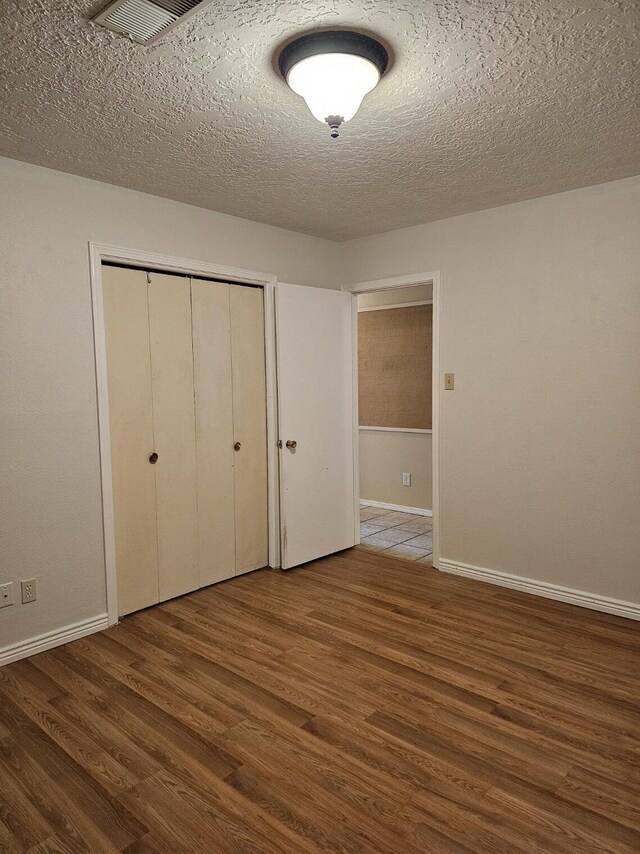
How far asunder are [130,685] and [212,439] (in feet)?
5.21

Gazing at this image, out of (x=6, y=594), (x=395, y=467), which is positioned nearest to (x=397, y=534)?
(x=395, y=467)

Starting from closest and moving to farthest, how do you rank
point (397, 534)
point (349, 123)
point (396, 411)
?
1. point (349, 123)
2. point (397, 534)
3. point (396, 411)

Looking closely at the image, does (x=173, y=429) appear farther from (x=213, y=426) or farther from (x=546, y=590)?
(x=546, y=590)

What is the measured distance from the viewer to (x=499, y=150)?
8.72ft

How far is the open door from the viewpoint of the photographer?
394 centimetres

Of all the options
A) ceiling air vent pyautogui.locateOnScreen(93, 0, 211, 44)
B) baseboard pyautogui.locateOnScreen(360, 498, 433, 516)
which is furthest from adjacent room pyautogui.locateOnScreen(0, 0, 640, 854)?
baseboard pyautogui.locateOnScreen(360, 498, 433, 516)

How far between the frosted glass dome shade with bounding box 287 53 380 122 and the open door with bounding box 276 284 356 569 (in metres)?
1.91

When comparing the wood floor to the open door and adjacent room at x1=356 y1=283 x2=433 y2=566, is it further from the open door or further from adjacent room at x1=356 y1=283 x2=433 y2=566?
adjacent room at x1=356 y1=283 x2=433 y2=566

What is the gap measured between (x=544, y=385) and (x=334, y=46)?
232 cm

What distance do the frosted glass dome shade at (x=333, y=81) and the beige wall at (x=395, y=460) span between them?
3.47 meters

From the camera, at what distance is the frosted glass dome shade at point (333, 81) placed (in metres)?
1.82

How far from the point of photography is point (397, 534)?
4.94 meters

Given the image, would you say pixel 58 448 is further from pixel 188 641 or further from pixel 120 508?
pixel 188 641

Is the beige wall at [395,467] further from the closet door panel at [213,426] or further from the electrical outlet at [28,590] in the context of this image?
the electrical outlet at [28,590]
